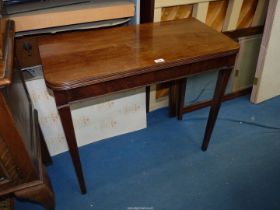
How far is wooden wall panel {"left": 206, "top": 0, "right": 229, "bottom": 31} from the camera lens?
1.64m

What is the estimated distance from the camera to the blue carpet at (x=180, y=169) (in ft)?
4.27

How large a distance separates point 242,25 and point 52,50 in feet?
4.63

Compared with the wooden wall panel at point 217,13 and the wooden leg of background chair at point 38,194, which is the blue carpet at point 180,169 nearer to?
the wooden leg of background chair at point 38,194

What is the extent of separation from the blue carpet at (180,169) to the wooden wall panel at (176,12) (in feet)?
2.40

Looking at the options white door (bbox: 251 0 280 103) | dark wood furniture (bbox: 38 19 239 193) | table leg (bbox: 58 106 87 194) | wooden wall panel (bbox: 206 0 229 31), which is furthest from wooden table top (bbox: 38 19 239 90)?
white door (bbox: 251 0 280 103)

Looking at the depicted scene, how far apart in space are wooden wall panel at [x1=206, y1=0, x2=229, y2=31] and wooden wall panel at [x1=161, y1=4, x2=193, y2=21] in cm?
16

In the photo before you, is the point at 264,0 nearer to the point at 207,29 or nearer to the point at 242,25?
the point at 242,25

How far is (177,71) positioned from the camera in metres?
1.04

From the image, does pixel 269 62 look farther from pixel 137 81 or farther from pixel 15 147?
pixel 15 147

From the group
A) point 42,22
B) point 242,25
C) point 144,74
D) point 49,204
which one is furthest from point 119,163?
point 242,25

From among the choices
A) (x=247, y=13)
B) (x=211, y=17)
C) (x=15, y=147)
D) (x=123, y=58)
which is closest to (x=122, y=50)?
(x=123, y=58)

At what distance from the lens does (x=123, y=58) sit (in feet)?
3.28

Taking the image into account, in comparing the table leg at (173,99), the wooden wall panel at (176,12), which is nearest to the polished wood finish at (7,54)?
the wooden wall panel at (176,12)

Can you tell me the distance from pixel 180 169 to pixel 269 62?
3.48 ft
